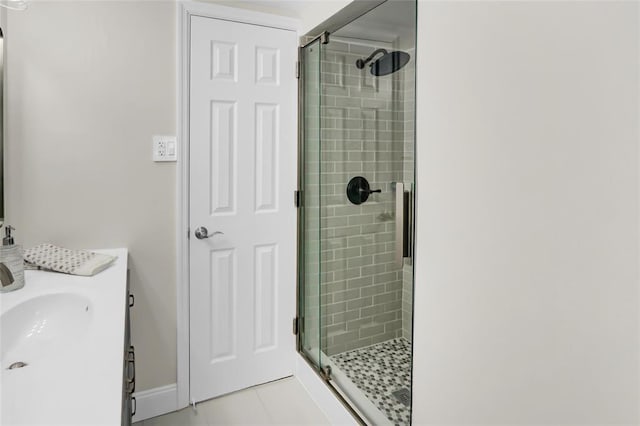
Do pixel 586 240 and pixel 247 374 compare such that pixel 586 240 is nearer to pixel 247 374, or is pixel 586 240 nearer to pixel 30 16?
pixel 247 374

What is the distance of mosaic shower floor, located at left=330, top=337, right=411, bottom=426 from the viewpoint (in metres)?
1.61

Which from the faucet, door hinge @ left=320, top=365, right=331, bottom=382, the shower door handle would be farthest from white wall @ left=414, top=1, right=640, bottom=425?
the faucet

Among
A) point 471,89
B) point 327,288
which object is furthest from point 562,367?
point 327,288

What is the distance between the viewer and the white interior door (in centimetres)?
215

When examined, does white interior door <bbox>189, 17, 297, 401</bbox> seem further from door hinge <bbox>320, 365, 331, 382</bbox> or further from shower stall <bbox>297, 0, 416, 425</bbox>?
door hinge <bbox>320, 365, 331, 382</bbox>

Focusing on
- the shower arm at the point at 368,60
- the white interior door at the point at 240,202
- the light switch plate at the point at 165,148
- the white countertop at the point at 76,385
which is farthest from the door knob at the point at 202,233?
the shower arm at the point at 368,60

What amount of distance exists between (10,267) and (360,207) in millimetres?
1328

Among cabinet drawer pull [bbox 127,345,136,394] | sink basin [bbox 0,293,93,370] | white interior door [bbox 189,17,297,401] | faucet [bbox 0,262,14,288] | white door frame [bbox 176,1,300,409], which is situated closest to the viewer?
sink basin [bbox 0,293,93,370]

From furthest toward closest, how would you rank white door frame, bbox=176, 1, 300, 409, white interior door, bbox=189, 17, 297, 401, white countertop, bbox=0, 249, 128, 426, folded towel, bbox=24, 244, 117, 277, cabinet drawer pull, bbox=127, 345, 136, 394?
white interior door, bbox=189, 17, 297, 401 < white door frame, bbox=176, 1, 300, 409 < folded towel, bbox=24, 244, 117, 277 < cabinet drawer pull, bbox=127, 345, 136, 394 < white countertop, bbox=0, 249, 128, 426

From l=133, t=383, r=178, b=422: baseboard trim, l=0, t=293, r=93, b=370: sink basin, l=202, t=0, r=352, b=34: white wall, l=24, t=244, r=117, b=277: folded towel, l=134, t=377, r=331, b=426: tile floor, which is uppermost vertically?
l=202, t=0, r=352, b=34: white wall

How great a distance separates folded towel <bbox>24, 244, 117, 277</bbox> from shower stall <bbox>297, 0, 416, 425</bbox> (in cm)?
105

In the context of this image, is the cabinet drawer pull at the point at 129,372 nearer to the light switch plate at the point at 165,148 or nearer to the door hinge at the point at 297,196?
the light switch plate at the point at 165,148

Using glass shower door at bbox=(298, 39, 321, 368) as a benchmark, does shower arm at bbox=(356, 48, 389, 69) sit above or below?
above

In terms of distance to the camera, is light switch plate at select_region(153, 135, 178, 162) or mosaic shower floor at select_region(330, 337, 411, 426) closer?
mosaic shower floor at select_region(330, 337, 411, 426)
